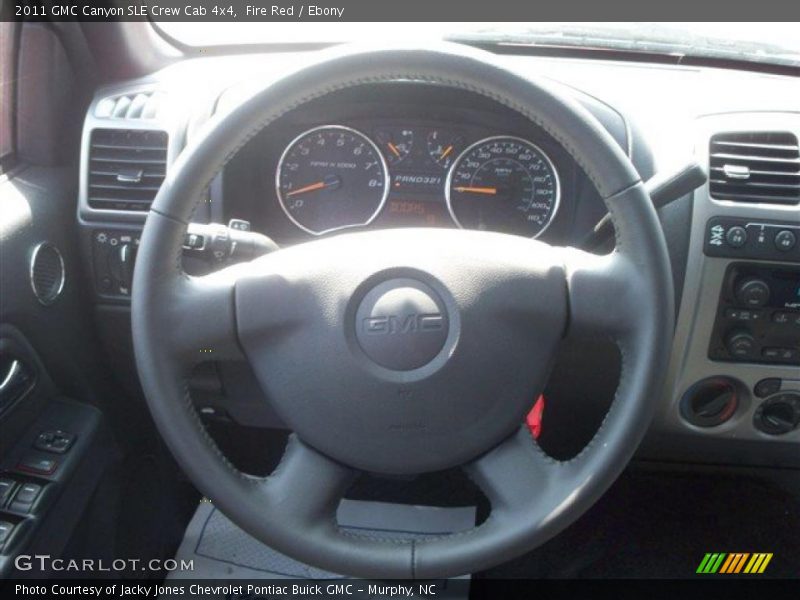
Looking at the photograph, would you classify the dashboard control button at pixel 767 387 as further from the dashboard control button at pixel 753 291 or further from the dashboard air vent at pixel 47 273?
the dashboard air vent at pixel 47 273

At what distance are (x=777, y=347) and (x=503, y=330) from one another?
2.19 ft

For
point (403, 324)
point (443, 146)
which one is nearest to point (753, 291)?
point (443, 146)

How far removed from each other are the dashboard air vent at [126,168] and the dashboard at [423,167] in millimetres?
136

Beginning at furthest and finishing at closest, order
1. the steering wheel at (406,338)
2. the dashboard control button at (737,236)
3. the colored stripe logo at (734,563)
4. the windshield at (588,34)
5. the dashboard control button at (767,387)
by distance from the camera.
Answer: the colored stripe logo at (734,563), the windshield at (588,34), the dashboard control button at (767,387), the dashboard control button at (737,236), the steering wheel at (406,338)

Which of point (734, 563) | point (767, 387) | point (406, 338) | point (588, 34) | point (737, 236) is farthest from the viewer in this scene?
point (734, 563)

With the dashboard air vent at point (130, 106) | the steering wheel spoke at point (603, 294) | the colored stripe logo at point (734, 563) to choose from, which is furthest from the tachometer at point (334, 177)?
the colored stripe logo at point (734, 563)

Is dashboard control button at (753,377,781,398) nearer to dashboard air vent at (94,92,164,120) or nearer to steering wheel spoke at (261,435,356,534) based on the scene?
steering wheel spoke at (261,435,356,534)

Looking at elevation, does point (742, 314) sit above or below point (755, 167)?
below

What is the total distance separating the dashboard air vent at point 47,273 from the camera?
5.21 ft

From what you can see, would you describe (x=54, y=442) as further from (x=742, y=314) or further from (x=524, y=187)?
(x=742, y=314)

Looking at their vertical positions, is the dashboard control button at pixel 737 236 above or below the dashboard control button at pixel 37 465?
above

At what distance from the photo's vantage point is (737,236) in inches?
60.2

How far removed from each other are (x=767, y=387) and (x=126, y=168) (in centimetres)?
118

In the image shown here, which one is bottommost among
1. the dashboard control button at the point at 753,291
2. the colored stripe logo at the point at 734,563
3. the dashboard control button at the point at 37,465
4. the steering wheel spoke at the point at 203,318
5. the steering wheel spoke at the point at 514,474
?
the colored stripe logo at the point at 734,563
